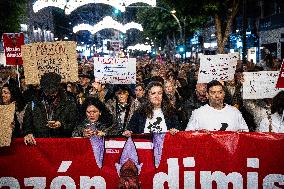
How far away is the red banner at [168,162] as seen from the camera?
16.7 ft

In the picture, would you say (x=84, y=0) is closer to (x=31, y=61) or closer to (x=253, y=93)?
(x=31, y=61)

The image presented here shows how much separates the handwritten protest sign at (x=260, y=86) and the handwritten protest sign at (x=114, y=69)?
2820mm

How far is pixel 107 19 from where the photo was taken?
29.9m

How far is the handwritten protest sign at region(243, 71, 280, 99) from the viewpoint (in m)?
6.51

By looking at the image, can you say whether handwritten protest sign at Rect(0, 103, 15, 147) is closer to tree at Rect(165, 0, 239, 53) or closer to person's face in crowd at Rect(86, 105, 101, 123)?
person's face in crowd at Rect(86, 105, 101, 123)

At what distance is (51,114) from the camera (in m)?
5.96

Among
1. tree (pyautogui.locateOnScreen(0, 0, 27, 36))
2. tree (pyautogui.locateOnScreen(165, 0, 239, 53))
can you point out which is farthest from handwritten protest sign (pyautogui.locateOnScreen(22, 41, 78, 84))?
tree (pyautogui.locateOnScreen(0, 0, 27, 36))

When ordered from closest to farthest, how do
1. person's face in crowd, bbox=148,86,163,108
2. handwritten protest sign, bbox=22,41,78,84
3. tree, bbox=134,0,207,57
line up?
1. person's face in crowd, bbox=148,86,163,108
2. handwritten protest sign, bbox=22,41,78,84
3. tree, bbox=134,0,207,57

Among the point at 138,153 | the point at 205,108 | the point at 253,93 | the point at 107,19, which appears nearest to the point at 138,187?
the point at 138,153

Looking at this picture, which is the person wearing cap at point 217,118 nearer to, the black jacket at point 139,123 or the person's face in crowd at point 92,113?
the black jacket at point 139,123


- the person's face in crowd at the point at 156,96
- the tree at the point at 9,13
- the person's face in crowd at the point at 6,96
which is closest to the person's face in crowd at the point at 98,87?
the person's face in crowd at the point at 6,96

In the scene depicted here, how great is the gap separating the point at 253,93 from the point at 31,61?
11.6 ft

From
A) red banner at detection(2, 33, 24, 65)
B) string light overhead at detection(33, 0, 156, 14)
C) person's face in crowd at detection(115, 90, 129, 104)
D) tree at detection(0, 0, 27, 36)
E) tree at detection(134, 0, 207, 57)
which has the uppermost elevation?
tree at detection(134, 0, 207, 57)

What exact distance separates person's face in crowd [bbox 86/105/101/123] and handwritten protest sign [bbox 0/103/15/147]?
109 centimetres
